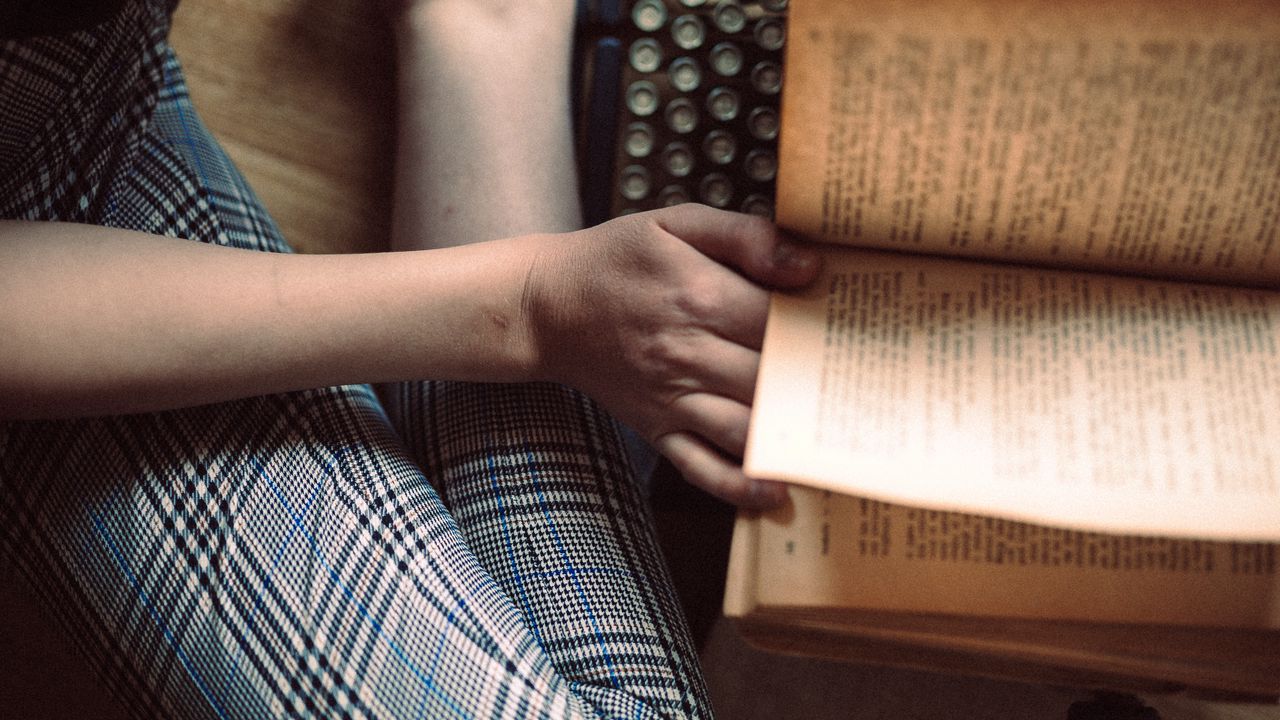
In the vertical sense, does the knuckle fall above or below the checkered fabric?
above

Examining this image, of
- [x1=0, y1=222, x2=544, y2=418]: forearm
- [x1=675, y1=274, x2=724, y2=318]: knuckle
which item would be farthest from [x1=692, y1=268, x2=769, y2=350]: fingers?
[x1=0, y1=222, x2=544, y2=418]: forearm

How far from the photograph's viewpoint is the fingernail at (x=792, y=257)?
18.0 inches

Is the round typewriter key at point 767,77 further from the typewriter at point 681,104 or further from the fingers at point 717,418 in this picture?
the fingers at point 717,418

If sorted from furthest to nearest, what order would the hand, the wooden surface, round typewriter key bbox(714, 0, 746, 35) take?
the wooden surface
round typewriter key bbox(714, 0, 746, 35)
the hand

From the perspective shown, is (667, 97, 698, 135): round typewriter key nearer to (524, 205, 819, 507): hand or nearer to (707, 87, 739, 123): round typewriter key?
(707, 87, 739, 123): round typewriter key

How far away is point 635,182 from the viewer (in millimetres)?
616

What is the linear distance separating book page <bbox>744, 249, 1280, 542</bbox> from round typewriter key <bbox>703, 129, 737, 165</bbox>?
165mm

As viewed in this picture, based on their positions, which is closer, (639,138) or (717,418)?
(717,418)

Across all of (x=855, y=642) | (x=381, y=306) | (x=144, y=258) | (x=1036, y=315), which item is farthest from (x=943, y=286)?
(x=144, y=258)

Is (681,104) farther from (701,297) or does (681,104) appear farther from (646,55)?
(701,297)

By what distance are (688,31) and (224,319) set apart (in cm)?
36

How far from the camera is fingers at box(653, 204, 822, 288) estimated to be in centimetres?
46

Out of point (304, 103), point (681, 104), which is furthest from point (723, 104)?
point (304, 103)

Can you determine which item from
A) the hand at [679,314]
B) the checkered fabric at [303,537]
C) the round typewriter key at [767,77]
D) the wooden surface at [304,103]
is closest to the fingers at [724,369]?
the hand at [679,314]
